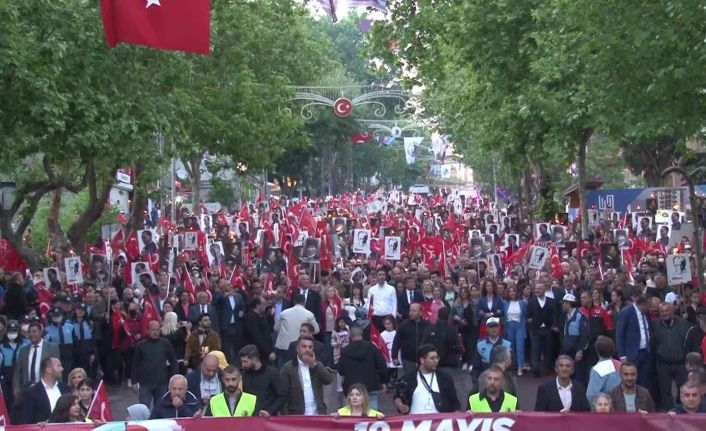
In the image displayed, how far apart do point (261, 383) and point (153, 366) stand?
2.91m

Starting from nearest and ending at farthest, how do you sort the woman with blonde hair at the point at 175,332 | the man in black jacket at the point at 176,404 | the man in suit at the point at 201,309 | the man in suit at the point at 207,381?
the man in black jacket at the point at 176,404
the man in suit at the point at 207,381
the woman with blonde hair at the point at 175,332
the man in suit at the point at 201,309

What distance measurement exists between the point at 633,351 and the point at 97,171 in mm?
15826

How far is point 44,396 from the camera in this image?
11.4 m

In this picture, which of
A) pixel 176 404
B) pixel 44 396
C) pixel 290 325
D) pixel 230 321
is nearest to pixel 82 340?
pixel 230 321

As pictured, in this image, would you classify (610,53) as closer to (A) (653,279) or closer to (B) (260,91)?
(A) (653,279)

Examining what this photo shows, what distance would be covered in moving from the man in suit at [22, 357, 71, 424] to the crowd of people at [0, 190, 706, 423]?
0.02 meters

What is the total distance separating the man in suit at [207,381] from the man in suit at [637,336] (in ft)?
16.7

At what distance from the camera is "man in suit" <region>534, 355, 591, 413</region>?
10547 mm

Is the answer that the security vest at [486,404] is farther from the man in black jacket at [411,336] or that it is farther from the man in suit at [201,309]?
the man in suit at [201,309]

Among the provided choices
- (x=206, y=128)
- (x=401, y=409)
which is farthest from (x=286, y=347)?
(x=206, y=128)

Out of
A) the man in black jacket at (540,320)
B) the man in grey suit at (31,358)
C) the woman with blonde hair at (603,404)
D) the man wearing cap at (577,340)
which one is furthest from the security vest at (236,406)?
the man in black jacket at (540,320)

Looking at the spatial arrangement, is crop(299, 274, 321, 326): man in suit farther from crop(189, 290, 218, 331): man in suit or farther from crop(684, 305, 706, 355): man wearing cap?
crop(684, 305, 706, 355): man wearing cap

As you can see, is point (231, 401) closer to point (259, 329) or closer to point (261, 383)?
point (261, 383)

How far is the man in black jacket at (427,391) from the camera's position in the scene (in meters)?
10.9
